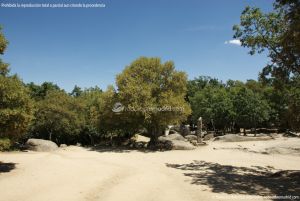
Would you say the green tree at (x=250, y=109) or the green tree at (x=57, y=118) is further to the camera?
the green tree at (x=250, y=109)

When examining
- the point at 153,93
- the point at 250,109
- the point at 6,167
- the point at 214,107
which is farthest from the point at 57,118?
the point at 250,109

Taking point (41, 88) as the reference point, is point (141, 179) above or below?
below

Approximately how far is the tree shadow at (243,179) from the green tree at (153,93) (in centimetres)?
939

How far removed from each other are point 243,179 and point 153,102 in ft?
49.3

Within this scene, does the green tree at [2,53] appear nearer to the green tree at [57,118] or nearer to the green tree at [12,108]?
the green tree at [12,108]

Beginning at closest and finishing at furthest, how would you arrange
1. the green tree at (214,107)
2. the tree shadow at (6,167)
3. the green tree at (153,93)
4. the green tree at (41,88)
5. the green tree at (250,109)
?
1. the tree shadow at (6,167)
2. the green tree at (153,93)
3. the green tree at (250,109)
4. the green tree at (214,107)
5. the green tree at (41,88)

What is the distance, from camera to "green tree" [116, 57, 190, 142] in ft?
98.1

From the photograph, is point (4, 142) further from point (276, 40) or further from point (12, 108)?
point (276, 40)

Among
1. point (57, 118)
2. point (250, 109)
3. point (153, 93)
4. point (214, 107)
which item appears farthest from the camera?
point (214, 107)

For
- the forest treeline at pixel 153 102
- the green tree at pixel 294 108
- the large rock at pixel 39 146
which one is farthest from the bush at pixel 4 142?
the green tree at pixel 294 108

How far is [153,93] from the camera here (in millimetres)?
31984

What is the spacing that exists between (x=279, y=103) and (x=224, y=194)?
45532 millimetres

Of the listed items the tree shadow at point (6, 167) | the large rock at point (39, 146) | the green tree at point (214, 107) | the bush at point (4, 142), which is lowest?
the tree shadow at point (6, 167)

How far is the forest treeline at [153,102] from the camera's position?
1717 centimetres
